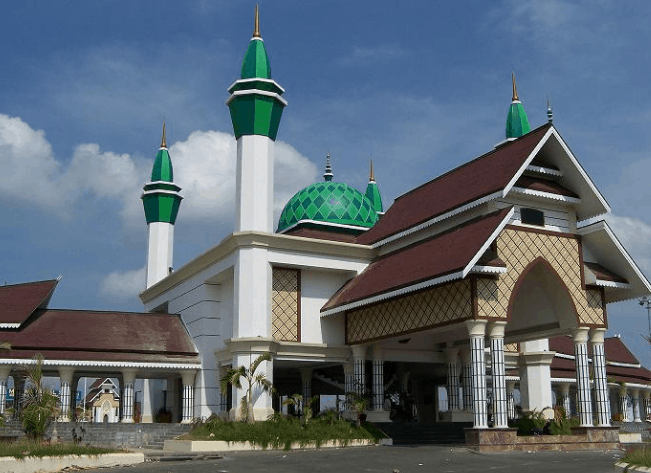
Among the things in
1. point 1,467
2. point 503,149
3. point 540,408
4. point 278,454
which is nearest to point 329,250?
point 503,149

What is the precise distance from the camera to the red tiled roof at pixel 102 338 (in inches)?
1104

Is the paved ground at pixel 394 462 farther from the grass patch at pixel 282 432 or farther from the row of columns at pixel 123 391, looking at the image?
the row of columns at pixel 123 391

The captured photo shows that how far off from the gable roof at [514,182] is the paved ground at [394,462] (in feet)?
25.5

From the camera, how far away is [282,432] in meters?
22.7

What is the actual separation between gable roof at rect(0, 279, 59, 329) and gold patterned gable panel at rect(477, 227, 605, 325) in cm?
1753

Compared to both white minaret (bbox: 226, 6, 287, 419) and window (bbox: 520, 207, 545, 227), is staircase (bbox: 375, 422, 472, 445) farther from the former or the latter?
window (bbox: 520, 207, 545, 227)

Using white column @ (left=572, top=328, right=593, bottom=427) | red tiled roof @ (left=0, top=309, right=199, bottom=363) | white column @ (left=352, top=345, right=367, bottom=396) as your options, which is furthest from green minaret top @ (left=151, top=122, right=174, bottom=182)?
white column @ (left=572, top=328, right=593, bottom=427)

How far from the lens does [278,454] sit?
20.5 meters

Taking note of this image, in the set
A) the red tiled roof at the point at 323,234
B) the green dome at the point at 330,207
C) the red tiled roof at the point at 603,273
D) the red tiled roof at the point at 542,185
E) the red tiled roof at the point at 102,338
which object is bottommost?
the red tiled roof at the point at 102,338

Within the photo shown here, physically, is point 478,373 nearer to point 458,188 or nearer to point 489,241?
point 489,241

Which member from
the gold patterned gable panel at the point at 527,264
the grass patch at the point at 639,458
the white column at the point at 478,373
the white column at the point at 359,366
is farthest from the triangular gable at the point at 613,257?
the grass patch at the point at 639,458

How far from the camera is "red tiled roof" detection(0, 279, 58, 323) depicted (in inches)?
1133

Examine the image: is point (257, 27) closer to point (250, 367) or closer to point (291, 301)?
point (291, 301)

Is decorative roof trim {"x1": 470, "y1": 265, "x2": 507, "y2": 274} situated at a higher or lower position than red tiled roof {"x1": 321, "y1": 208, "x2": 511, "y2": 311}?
lower
